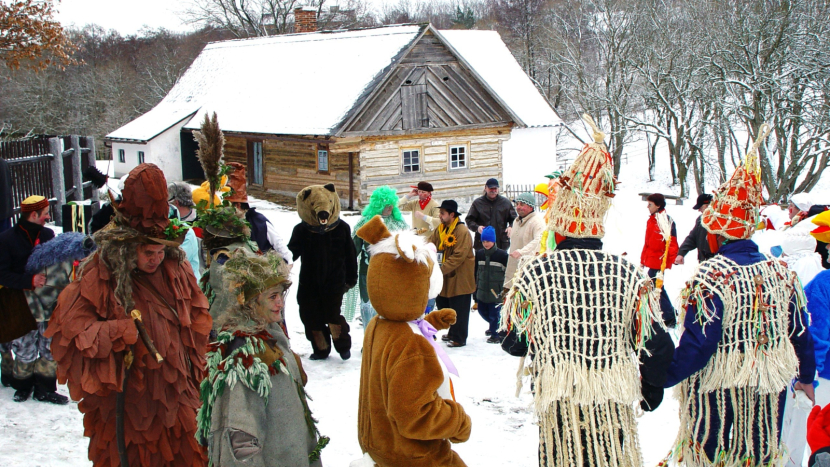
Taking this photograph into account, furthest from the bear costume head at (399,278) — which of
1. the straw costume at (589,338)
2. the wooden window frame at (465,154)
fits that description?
the wooden window frame at (465,154)

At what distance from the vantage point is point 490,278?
7074 millimetres

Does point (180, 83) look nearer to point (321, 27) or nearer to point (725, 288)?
point (321, 27)

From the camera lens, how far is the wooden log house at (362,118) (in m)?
18.8

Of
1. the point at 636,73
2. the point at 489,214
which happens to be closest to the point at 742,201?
the point at 489,214

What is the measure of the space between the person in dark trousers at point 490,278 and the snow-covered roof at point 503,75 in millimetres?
16928

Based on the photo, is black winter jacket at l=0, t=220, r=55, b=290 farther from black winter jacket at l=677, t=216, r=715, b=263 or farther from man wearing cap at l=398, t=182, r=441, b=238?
black winter jacket at l=677, t=216, r=715, b=263

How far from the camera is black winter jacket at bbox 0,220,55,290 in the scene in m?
4.98

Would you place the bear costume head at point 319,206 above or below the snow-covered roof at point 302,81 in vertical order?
below

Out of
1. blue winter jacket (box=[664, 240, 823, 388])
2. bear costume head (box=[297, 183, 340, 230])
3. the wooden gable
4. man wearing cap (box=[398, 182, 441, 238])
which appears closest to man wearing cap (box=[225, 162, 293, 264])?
bear costume head (box=[297, 183, 340, 230])

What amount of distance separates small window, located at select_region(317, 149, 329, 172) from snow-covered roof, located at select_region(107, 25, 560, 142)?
97 centimetres

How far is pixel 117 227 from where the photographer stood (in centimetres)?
324

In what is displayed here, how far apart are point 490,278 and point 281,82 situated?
55.5 ft

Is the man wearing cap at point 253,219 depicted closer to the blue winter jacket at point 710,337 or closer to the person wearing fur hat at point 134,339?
the person wearing fur hat at point 134,339

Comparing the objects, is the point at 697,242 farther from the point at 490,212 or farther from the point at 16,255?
the point at 16,255
